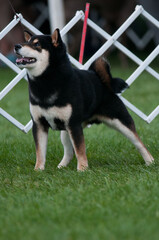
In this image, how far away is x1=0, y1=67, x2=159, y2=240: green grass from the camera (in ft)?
8.67

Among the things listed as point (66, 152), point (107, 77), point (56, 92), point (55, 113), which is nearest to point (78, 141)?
point (55, 113)

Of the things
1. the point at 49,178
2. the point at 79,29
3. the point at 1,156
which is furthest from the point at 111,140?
the point at 79,29

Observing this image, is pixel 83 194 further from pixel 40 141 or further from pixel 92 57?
pixel 92 57

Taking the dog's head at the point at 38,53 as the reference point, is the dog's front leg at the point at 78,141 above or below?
below

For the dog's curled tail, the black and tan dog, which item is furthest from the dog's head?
the dog's curled tail

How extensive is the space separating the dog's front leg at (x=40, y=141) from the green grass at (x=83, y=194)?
0.31ft

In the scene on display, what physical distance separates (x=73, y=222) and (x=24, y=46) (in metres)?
1.57

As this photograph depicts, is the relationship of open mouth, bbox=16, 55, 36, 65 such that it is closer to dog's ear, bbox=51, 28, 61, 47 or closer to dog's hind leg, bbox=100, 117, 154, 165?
dog's ear, bbox=51, 28, 61, 47

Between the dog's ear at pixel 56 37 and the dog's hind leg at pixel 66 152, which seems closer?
the dog's ear at pixel 56 37

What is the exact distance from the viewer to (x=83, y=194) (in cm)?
328

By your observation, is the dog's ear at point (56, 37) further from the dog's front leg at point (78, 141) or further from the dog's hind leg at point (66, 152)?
the dog's hind leg at point (66, 152)

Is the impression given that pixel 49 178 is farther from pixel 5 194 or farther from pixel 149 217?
pixel 149 217

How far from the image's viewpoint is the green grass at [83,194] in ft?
8.67

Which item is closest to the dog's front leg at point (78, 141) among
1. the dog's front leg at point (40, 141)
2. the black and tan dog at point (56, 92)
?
the black and tan dog at point (56, 92)
